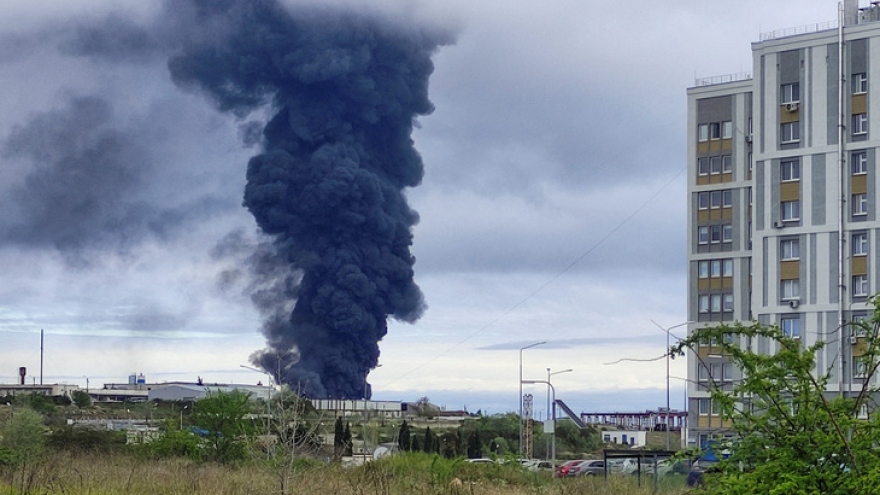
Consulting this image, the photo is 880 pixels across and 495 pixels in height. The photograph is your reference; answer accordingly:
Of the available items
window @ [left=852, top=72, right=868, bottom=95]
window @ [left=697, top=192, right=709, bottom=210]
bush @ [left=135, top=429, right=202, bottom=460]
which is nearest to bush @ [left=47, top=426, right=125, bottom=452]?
bush @ [left=135, top=429, right=202, bottom=460]

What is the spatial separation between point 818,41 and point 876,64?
3.12 meters

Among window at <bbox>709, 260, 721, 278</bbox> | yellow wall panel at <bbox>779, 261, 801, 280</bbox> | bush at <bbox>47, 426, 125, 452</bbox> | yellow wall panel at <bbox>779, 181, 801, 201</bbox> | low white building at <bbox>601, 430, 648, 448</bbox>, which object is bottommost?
low white building at <bbox>601, 430, 648, 448</bbox>

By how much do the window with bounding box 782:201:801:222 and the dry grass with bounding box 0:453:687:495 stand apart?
30748 millimetres

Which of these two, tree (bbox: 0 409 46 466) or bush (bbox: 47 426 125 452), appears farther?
bush (bbox: 47 426 125 452)

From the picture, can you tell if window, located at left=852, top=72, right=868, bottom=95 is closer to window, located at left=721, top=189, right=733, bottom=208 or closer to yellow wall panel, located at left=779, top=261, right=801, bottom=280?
yellow wall panel, located at left=779, top=261, right=801, bottom=280

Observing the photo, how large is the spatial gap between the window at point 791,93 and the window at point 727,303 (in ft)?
54.3

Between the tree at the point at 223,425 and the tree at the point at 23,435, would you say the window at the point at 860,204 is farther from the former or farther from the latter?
the tree at the point at 23,435

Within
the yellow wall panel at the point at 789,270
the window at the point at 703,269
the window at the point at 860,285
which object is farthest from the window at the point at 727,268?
the window at the point at 860,285

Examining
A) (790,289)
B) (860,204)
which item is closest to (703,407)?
(790,289)

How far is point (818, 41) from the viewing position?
5941 centimetres

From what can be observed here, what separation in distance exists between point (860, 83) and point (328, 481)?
1734 inches

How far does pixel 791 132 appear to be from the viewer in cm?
6141

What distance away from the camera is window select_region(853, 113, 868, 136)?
5975cm

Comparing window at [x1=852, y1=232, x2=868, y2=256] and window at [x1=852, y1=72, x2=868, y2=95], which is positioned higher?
window at [x1=852, y1=72, x2=868, y2=95]
